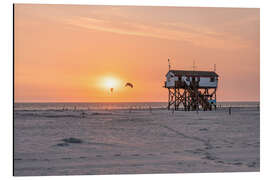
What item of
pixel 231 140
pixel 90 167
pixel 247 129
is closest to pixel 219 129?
pixel 247 129

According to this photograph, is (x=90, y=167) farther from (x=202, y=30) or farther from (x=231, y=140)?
(x=202, y=30)

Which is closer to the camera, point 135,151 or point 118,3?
point 135,151

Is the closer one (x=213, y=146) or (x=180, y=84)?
(x=213, y=146)

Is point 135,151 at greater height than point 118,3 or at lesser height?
lesser

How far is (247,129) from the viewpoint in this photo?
65.4ft

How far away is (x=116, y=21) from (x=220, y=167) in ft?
33.6

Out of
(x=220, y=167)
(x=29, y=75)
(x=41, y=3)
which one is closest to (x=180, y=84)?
(x=29, y=75)

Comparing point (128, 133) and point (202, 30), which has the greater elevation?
point (202, 30)

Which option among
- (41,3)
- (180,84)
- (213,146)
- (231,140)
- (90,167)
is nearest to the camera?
(90,167)
